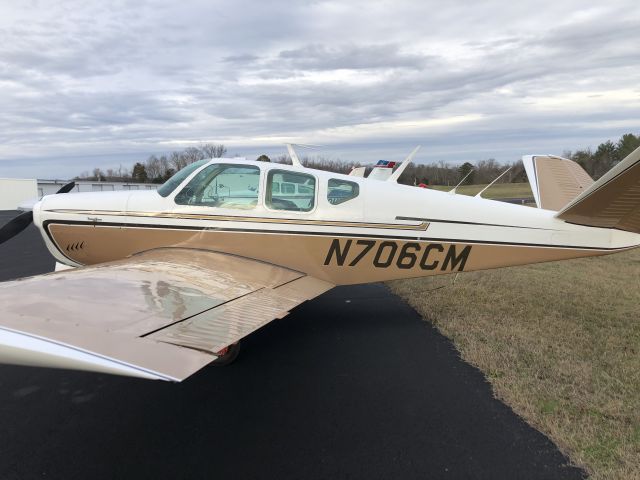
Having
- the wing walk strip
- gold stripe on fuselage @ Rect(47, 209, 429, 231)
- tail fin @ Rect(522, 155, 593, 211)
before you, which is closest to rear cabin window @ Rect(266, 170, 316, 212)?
gold stripe on fuselage @ Rect(47, 209, 429, 231)

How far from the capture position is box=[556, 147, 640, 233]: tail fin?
386 centimetres

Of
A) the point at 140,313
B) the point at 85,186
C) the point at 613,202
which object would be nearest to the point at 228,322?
the point at 140,313

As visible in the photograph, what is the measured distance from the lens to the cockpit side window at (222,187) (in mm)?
4906

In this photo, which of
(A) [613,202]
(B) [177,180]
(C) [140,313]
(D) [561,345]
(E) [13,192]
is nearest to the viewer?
(C) [140,313]

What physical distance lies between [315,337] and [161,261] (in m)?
2.06

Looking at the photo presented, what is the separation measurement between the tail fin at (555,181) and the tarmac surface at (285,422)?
314 centimetres

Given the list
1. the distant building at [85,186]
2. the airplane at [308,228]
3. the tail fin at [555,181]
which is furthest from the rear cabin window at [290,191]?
the distant building at [85,186]

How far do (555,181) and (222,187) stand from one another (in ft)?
16.3

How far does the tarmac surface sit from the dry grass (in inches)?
8.7

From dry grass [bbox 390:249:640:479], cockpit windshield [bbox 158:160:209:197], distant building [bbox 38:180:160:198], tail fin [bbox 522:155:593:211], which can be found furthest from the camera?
distant building [bbox 38:180:160:198]

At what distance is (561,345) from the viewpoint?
458 cm

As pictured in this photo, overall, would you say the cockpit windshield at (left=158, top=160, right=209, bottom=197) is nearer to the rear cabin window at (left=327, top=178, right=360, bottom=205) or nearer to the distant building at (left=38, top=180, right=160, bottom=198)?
the rear cabin window at (left=327, top=178, right=360, bottom=205)

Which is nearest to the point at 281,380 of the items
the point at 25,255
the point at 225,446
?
the point at 225,446

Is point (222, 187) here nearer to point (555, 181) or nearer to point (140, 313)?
point (140, 313)
